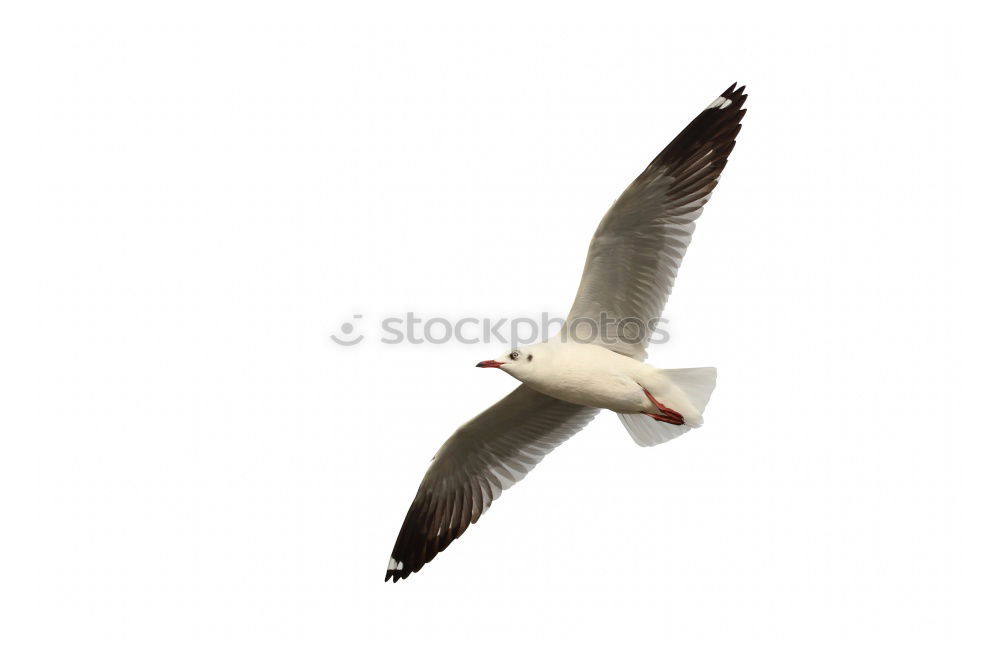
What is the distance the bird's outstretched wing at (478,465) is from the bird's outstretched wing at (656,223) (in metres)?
1.00

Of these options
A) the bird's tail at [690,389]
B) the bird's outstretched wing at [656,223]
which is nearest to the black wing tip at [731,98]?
the bird's outstretched wing at [656,223]

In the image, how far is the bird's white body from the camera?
8.03 metres

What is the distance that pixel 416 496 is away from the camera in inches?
370

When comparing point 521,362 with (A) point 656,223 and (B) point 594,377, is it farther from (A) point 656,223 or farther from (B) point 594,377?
(A) point 656,223

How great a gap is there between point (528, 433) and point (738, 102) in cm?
282

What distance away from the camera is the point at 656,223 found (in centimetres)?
805

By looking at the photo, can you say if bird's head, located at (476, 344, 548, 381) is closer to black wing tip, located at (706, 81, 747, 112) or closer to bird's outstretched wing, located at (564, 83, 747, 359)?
bird's outstretched wing, located at (564, 83, 747, 359)

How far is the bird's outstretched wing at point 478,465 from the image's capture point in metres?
8.94

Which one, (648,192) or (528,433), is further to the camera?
(528,433)

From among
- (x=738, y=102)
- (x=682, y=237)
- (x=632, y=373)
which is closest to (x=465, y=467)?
(x=632, y=373)

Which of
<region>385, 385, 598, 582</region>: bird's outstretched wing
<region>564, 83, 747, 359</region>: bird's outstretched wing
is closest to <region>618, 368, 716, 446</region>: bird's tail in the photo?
<region>564, 83, 747, 359</region>: bird's outstretched wing

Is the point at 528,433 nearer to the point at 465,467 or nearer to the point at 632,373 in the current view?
the point at 465,467

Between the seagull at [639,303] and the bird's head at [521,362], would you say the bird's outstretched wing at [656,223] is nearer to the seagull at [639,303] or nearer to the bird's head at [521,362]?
the seagull at [639,303]

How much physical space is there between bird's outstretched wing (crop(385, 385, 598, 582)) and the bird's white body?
0.69m
